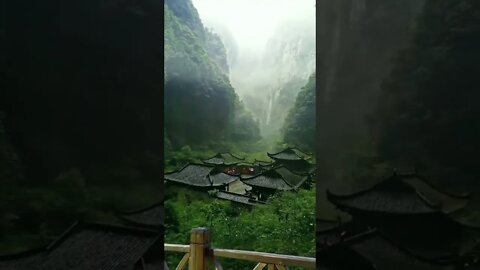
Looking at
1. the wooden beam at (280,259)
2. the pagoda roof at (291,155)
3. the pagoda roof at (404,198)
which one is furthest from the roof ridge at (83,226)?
the pagoda roof at (291,155)

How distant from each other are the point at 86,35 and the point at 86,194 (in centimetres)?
84

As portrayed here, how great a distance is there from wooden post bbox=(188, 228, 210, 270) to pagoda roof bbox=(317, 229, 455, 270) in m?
1.37

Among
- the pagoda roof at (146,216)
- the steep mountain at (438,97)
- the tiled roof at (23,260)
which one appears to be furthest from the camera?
the pagoda roof at (146,216)

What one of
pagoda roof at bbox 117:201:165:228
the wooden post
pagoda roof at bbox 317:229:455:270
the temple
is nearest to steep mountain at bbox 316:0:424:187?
pagoda roof at bbox 317:229:455:270

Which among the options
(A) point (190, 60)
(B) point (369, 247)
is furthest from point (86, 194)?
(A) point (190, 60)

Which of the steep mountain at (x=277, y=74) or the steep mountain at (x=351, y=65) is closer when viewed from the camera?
the steep mountain at (x=351, y=65)

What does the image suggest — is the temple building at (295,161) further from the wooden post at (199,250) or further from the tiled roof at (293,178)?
the wooden post at (199,250)

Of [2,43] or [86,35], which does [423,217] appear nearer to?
[86,35]

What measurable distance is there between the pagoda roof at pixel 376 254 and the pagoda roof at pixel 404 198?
145 mm

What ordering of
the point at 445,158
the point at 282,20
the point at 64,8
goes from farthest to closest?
the point at 282,20
the point at 64,8
the point at 445,158

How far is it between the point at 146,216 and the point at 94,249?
1.04ft

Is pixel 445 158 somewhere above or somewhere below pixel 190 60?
below

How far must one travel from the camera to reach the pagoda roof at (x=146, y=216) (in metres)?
2.28

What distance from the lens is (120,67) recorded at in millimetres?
2301
